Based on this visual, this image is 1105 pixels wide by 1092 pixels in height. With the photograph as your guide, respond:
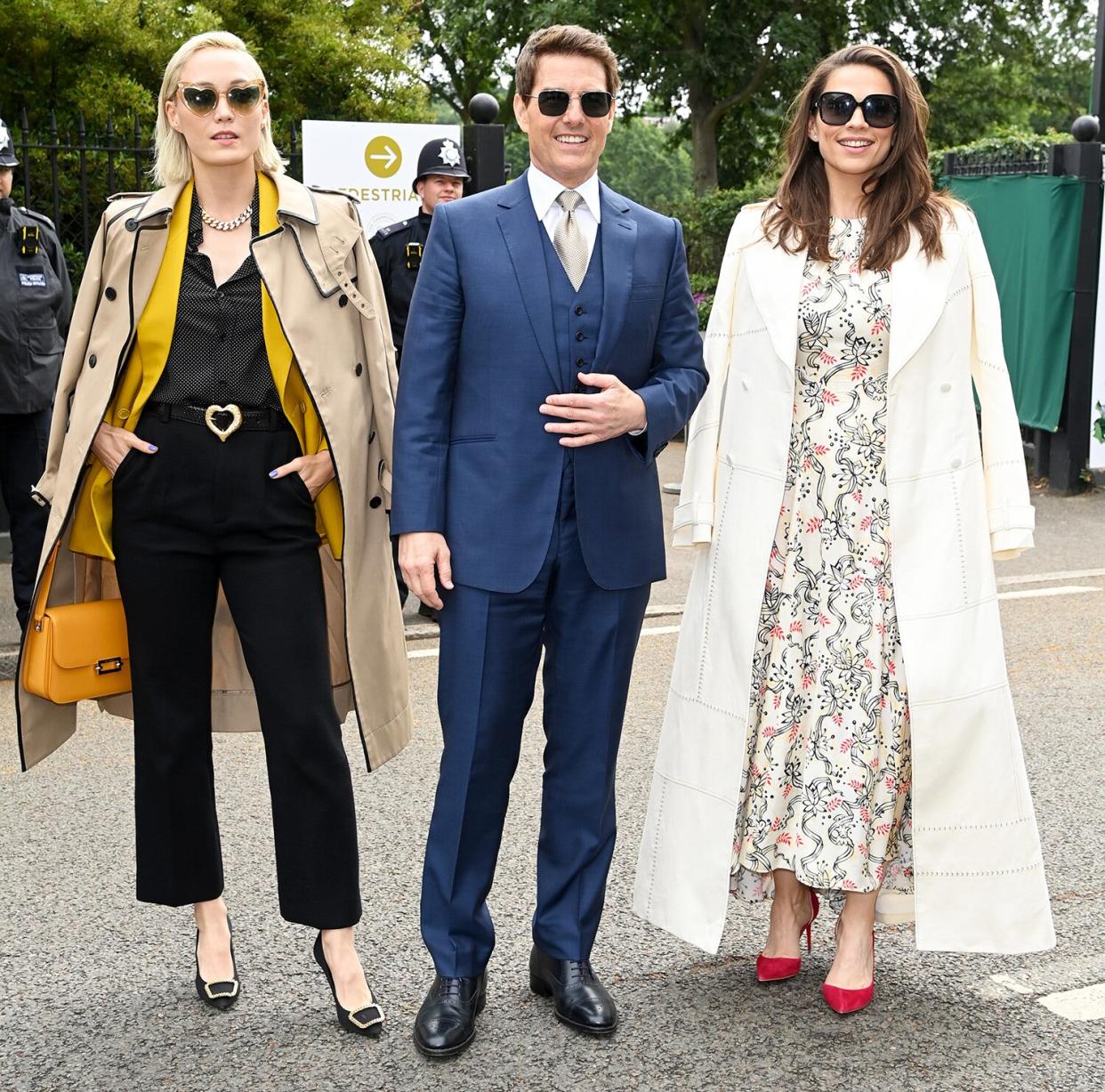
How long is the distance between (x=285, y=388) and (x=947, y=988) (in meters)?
2.11

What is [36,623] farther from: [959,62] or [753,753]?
[959,62]

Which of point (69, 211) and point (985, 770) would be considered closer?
point (985, 770)

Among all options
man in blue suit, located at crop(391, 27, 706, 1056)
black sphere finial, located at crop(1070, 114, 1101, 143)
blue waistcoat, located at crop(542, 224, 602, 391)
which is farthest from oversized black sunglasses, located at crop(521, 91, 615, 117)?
black sphere finial, located at crop(1070, 114, 1101, 143)

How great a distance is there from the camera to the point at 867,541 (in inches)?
137

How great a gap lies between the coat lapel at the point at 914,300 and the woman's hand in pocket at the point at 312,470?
49.6 inches

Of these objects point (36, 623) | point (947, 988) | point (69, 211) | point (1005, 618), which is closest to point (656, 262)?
point (36, 623)

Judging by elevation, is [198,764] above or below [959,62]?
below

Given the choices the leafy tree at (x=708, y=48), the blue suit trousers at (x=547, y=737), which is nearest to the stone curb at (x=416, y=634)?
the blue suit trousers at (x=547, y=737)

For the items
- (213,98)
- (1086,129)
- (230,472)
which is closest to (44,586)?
(230,472)

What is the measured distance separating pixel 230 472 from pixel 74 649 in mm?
586

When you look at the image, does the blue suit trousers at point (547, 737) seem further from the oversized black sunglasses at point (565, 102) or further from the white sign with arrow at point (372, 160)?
the white sign with arrow at point (372, 160)

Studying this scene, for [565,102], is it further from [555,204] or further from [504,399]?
[504,399]

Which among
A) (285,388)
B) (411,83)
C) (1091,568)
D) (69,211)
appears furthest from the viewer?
(411,83)

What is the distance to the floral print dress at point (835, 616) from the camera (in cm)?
346
